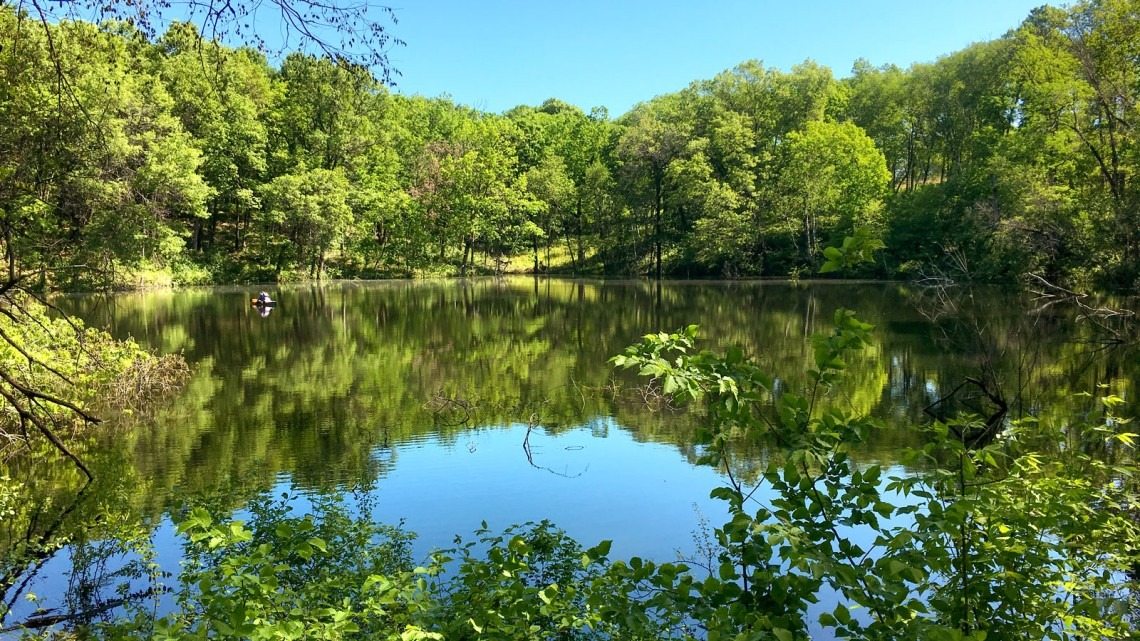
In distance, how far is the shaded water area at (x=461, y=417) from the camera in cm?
855

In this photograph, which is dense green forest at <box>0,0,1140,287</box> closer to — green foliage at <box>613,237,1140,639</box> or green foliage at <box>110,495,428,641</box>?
green foliage at <box>613,237,1140,639</box>

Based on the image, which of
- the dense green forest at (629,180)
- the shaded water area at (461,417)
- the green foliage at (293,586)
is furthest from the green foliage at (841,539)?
the dense green forest at (629,180)

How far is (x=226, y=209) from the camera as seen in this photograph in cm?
5762

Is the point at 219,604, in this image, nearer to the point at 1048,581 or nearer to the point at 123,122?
the point at 1048,581

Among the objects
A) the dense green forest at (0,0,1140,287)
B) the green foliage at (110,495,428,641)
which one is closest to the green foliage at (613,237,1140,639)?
the green foliage at (110,495,428,641)

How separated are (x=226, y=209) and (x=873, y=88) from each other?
57806 millimetres

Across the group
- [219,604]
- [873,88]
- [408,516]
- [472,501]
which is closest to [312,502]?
[408,516]

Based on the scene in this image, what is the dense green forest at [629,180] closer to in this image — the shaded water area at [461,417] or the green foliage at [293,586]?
the shaded water area at [461,417]

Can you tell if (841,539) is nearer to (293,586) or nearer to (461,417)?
(293,586)

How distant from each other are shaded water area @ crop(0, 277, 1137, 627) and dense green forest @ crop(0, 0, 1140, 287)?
11.0m

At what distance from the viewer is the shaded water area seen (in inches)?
336

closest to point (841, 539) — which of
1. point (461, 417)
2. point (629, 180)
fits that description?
point (461, 417)

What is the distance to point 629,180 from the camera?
205 feet

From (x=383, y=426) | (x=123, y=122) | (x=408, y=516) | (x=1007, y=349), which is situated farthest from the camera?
(x=123, y=122)
